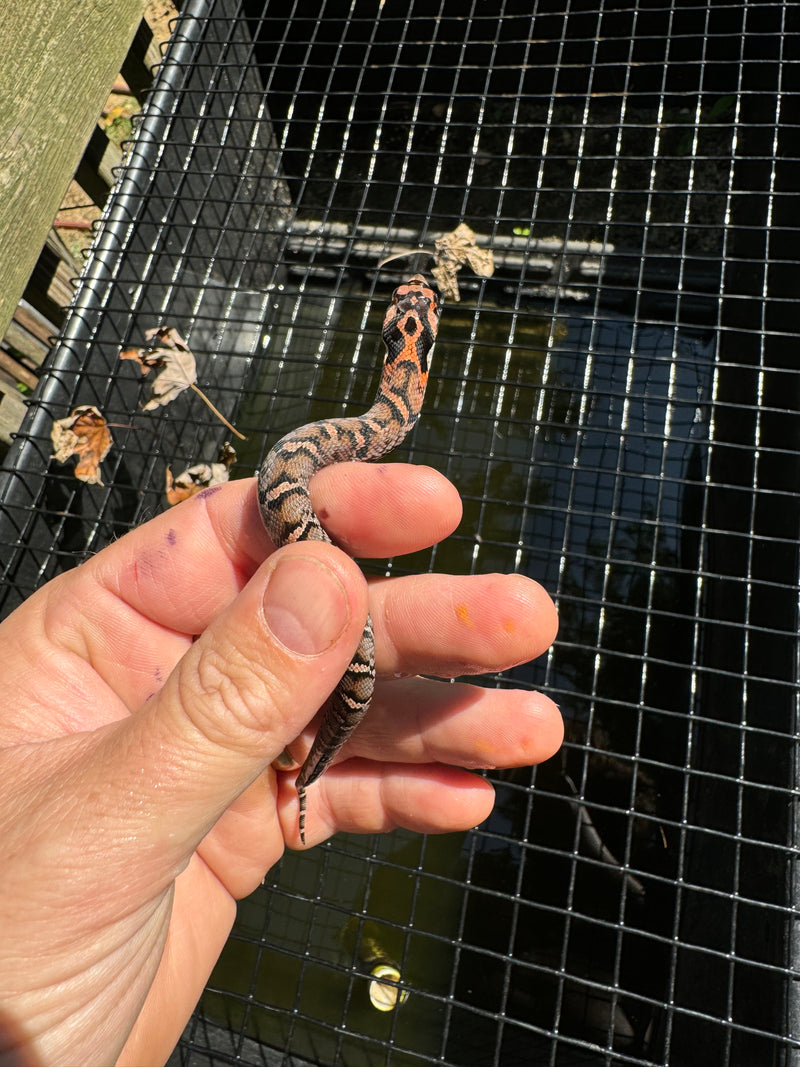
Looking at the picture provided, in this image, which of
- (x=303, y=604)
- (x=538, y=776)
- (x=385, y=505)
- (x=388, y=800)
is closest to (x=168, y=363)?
(x=385, y=505)

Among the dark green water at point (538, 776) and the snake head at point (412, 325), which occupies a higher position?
the snake head at point (412, 325)

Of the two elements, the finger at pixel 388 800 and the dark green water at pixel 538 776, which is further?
the dark green water at pixel 538 776

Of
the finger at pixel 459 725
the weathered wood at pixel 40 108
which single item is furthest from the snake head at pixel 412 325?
the weathered wood at pixel 40 108

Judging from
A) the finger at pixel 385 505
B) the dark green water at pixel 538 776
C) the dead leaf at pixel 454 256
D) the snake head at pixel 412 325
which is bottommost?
the dark green water at pixel 538 776

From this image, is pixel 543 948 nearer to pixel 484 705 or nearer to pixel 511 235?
pixel 484 705

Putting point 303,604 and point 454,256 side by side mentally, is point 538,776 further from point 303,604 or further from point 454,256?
point 454,256

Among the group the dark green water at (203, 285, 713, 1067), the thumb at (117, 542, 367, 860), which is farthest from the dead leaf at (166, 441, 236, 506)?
the thumb at (117, 542, 367, 860)

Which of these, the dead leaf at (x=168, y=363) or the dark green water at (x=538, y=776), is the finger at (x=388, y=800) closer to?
the dark green water at (x=538, y=776)
